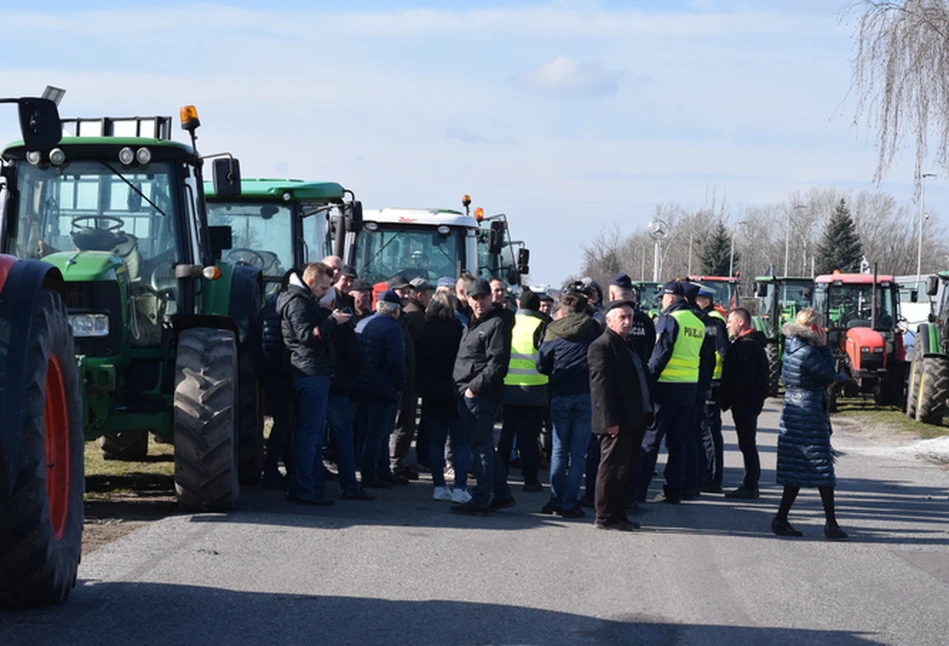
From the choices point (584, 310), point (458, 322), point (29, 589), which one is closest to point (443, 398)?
point (458, 322)

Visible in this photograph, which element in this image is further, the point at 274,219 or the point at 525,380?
the point at 274,219

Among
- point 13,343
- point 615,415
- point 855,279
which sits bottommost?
point 615,415

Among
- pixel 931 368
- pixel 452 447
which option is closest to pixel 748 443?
pixel 452 447

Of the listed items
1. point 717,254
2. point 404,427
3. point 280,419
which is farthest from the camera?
point 717,254

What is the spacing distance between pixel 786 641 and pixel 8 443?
3886mm

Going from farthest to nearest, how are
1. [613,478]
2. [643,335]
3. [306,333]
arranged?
[643,335], [306,333], [613,478]

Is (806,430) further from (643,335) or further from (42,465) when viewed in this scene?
(42,465)

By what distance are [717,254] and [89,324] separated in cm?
8052

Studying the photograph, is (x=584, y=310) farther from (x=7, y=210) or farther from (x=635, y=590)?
(x=7, y=210)

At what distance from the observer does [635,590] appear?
8000mm

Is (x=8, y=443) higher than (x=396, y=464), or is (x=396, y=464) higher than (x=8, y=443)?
(x=8, y=443)

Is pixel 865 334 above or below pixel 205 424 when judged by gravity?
above

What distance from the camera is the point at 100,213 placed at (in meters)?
10.2

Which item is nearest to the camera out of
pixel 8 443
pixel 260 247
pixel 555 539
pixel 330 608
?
pixel 8 443
